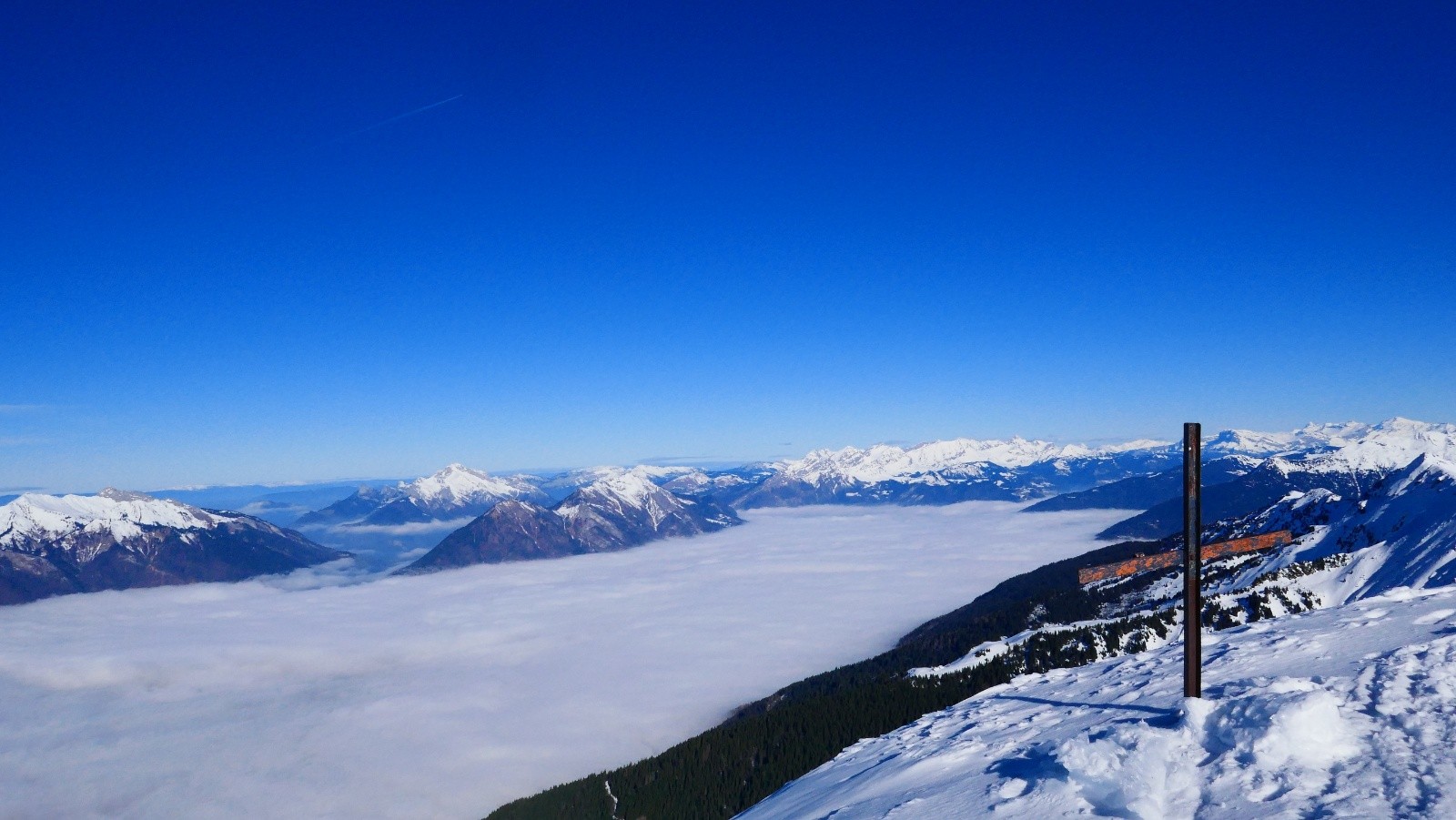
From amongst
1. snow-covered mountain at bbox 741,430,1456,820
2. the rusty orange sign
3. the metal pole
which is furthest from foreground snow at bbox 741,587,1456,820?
the rusty orange sign

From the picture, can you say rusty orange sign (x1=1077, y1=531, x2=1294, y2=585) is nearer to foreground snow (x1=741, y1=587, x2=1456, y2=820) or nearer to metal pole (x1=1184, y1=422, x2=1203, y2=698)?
foreground snow (x1=741, y1=587, x2=1456, y2=820)

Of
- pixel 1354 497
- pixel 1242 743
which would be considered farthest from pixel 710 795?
pixel 1354 497

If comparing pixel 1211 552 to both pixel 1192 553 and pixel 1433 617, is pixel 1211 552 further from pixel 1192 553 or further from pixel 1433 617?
pixel 1192 553

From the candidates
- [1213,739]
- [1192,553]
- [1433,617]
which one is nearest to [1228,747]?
[1213,739]

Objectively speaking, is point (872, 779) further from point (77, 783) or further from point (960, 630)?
point (77, 783)

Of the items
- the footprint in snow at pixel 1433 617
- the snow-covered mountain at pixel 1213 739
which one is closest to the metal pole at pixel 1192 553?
the snow-covered mountain at pixel 1213 739

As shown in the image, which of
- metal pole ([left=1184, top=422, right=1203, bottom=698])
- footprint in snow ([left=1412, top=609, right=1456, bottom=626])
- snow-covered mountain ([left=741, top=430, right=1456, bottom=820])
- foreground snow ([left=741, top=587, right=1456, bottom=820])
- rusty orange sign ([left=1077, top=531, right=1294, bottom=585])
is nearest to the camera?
foreground snow ([left=741, top=587, right=1456, bottom=820])
